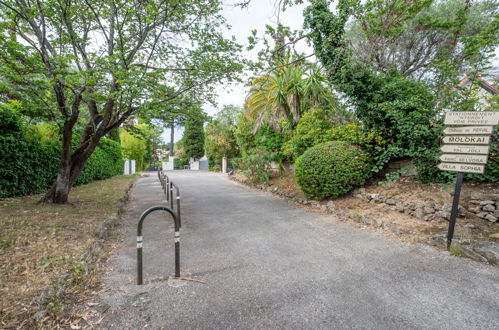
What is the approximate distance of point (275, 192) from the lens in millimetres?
10000

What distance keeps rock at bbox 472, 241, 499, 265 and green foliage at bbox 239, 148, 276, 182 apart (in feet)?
26.7

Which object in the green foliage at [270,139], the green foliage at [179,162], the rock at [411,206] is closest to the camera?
the rock at [411,206]

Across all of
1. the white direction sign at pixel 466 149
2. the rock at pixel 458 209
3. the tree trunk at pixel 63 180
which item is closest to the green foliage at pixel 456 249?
the rock at pixel 458 209

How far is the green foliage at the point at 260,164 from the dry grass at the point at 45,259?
274 inches

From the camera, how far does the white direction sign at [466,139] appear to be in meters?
3.86

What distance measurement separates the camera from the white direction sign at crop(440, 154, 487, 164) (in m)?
3.88

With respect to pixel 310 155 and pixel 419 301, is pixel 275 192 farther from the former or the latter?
pixel 419 301

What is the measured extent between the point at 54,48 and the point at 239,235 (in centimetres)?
713

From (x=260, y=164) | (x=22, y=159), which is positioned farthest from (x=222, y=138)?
(x=22, y=159)

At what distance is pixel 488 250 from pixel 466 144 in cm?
174

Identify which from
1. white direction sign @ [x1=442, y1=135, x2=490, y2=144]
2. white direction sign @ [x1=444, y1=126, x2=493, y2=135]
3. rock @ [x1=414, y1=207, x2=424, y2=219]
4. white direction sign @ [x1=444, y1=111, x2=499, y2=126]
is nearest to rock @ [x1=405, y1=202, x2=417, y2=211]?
rock @ [x1=414, y1=207, x2=424, y2=219]

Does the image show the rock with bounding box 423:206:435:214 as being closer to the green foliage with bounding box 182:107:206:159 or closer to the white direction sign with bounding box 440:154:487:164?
the white direction sign with bounding box 440:154:487:164

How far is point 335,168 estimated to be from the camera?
6.68 meters

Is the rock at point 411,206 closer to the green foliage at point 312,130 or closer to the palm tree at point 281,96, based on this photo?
the green foliage at point 312,130
